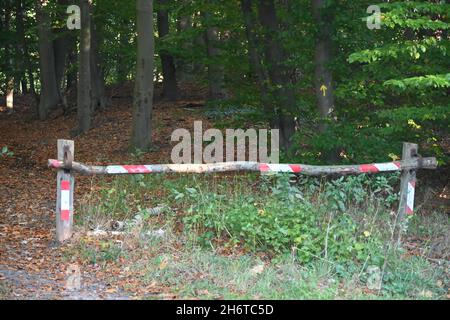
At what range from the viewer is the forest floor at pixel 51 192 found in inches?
265

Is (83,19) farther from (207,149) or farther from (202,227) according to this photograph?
(202,227)

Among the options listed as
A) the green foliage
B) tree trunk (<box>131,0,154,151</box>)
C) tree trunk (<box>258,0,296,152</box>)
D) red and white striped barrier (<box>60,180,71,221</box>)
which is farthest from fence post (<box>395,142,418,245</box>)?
tree trunk (<box>131,0,154,151</box>)

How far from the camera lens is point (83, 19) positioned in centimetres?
1930

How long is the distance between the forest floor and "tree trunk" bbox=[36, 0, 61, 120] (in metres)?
0.69

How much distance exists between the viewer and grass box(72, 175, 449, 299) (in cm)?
676

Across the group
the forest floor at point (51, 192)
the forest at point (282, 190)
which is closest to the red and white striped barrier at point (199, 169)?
the forest at point (282, 190)

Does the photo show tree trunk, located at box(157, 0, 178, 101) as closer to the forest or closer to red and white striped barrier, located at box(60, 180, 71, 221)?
the forest

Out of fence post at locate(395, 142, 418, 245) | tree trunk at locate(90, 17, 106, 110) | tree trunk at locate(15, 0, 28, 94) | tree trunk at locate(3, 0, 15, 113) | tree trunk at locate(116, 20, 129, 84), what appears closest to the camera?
fence post at locate(395, 142, 418, 245)

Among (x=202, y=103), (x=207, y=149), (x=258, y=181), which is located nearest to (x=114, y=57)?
(x=202, y=103)

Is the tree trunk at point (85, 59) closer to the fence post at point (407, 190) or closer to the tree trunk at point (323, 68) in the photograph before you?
the tree trunk at point (323, 68)

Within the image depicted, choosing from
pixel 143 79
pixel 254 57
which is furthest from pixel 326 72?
pixel 143 79

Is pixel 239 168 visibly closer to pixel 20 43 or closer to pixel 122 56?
pixel 122 56

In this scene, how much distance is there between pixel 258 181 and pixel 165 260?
13.9ft
